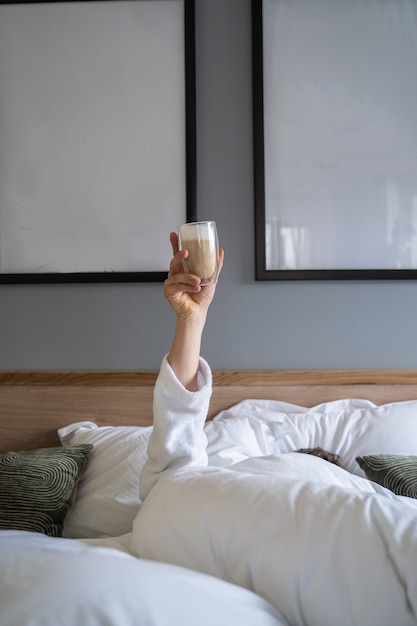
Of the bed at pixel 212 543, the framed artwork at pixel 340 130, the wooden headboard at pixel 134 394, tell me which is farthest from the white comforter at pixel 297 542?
the framed artwork at pixel 340 130

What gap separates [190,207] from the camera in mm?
2100

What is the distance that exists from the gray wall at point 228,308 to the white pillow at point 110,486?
0.39 meters

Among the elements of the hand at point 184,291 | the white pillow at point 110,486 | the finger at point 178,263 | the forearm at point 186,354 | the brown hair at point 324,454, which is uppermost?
the finger at point 178,263

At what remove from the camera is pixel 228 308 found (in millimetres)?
2111

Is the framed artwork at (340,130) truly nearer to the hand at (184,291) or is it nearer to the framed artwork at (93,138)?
the framed artwork at (93,138)

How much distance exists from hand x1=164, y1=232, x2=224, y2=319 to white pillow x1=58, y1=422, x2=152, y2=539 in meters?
0.52

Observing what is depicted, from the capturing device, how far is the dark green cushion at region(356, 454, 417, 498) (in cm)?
142

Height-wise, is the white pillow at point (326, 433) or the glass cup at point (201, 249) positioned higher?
the glass cup at point (201, 249)

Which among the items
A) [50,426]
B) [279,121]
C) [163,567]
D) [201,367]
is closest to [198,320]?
[201,367]

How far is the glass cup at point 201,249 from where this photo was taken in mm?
1333

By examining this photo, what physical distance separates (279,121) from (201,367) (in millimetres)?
1116

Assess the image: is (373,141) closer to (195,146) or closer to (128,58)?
(195,146)

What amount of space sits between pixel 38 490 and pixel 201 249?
75 centimetres

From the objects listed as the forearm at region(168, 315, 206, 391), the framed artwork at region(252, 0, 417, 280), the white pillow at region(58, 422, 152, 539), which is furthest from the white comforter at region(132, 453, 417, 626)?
the framed artwork at region(252, 0, 417, 280)
